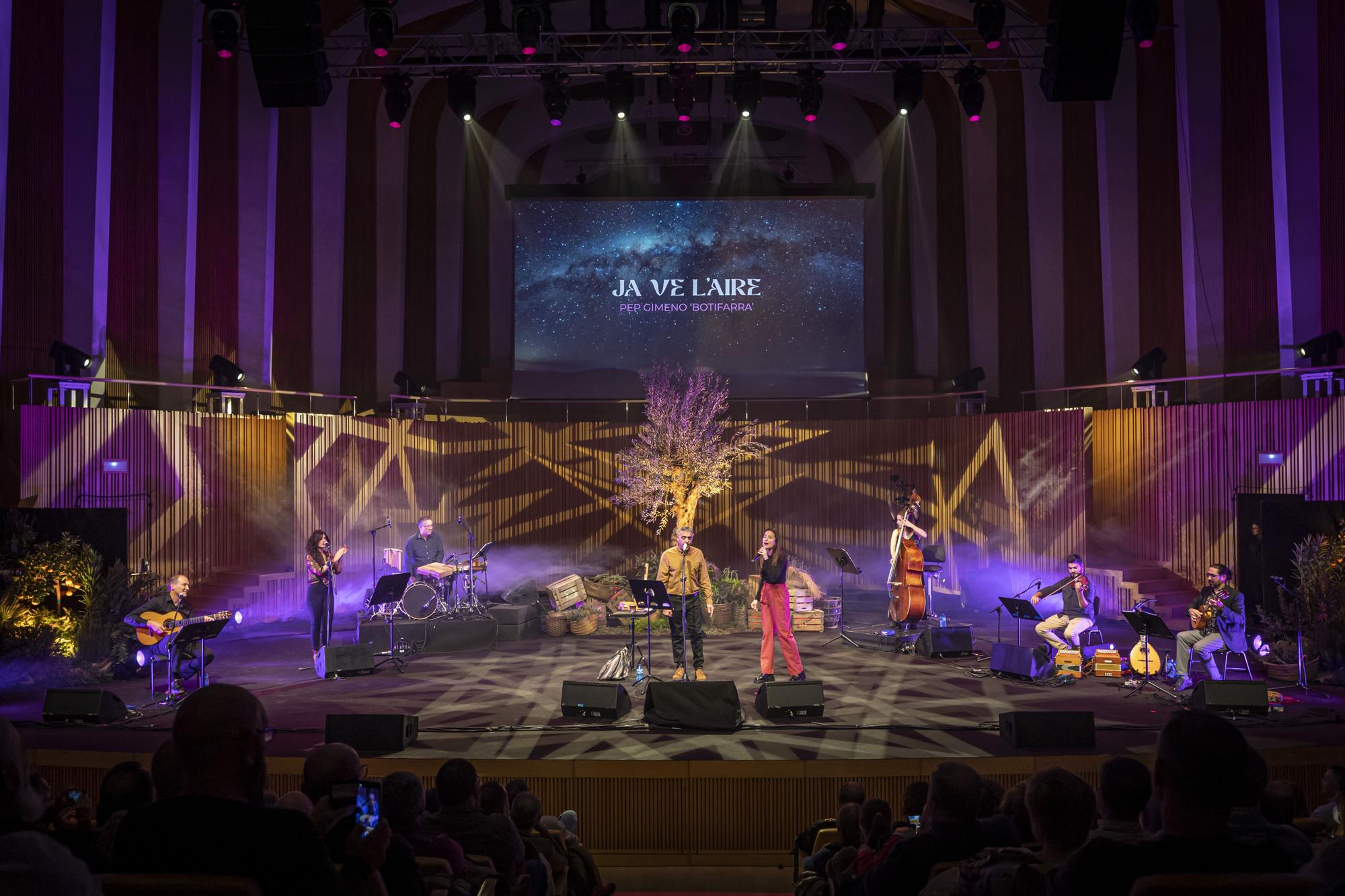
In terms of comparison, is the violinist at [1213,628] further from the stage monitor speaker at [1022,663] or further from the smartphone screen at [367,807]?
the smartphone screen at [367,807]

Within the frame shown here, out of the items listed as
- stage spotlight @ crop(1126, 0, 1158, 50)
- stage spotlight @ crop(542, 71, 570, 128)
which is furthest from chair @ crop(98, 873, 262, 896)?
stage spotlight @ crop(542, 71, 570, 128)

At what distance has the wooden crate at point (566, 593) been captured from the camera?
13781mm

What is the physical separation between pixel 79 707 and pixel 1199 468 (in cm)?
1325

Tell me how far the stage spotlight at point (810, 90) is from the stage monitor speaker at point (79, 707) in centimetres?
1083

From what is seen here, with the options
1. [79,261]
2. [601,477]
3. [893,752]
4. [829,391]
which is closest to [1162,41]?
[829,391]

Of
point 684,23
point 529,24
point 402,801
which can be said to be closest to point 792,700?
point 402,801

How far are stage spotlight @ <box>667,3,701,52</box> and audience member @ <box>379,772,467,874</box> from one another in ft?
31.1

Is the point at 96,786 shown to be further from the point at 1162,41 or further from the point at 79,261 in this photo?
the point at 1162,41

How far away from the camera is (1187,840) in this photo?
2.02 metres

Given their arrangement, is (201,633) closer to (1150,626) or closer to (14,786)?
(14,786)

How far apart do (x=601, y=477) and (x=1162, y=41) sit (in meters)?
11.6

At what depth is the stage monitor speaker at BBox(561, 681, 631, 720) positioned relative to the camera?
8.33 metres

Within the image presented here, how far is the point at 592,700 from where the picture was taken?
8359mm

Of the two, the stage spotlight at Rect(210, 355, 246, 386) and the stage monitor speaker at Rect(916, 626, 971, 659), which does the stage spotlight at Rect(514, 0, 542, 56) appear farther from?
the stage monitor speaker at Rect(916, 626, 971, 659)
